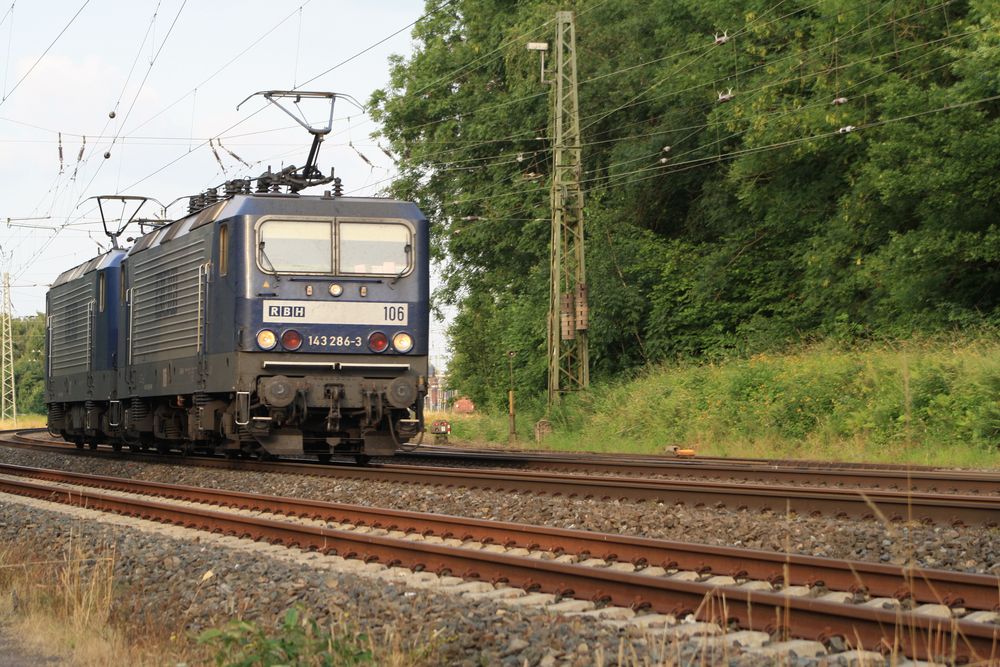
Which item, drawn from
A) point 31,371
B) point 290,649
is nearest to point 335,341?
point 290,649

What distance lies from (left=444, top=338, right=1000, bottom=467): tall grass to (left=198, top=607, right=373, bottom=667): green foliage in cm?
1174

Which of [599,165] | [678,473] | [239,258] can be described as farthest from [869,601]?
[599,165]

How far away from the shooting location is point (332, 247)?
16.0 m

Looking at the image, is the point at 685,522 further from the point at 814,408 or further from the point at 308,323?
the point at 814,408

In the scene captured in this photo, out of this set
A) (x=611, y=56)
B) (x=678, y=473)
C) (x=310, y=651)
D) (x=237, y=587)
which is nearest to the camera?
(x=310, y=651)

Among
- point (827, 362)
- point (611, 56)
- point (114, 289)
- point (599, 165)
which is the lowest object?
point (827, 362)

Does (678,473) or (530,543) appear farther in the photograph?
(678,473)

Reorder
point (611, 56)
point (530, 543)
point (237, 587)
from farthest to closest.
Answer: point (611, 56), point (530, 543), point (237, 587)

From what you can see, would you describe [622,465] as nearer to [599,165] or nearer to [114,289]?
[114,289]

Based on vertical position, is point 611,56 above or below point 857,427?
above

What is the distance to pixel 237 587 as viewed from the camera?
7.80 m

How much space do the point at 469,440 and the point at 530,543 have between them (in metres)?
20.3

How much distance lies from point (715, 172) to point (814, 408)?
44.6 feet

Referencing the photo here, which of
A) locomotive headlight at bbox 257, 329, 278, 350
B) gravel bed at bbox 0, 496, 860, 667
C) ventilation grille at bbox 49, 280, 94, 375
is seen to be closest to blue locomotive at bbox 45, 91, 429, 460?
locomotive headlight at bbox 257, 329, 278, 350
